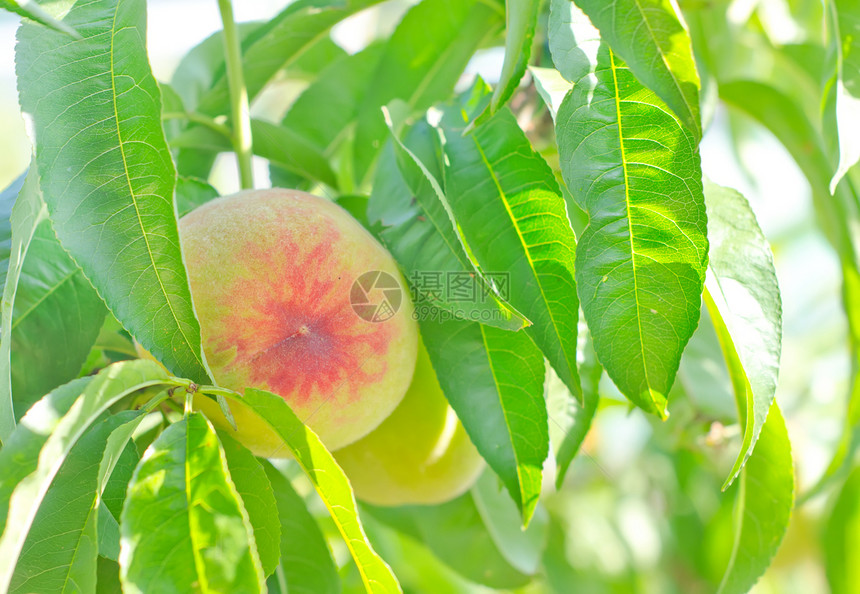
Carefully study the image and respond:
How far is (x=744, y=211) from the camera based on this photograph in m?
0.61

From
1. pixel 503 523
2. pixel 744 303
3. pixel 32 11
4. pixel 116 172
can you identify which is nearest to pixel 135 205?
pixel 116 172

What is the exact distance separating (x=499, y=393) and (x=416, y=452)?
0.58ft

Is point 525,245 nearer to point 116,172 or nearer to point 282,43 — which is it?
Answer: point 116,172

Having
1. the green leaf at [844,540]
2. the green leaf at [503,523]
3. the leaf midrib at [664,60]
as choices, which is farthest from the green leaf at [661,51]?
the green leaf at [844,540]

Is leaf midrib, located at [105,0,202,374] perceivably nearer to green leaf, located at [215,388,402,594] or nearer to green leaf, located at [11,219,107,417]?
green leaf, located at [215,388,402,594]

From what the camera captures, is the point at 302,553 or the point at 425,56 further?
the point at 425,56

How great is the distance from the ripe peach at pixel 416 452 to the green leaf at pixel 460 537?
22 cm

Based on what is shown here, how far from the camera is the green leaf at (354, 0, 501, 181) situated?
90cm

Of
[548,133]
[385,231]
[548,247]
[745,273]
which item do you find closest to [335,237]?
[385,231]

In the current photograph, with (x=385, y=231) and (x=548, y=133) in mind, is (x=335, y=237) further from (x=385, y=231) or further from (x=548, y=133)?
(x=548, y=133)

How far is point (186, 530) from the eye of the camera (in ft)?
1.45

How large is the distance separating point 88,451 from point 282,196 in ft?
0.82

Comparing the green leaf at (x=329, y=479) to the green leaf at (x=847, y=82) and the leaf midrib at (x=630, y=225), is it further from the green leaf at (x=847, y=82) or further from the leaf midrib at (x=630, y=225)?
the green leaf at (x=847, y=82)

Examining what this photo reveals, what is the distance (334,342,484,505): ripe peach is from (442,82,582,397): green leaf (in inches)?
6.3
